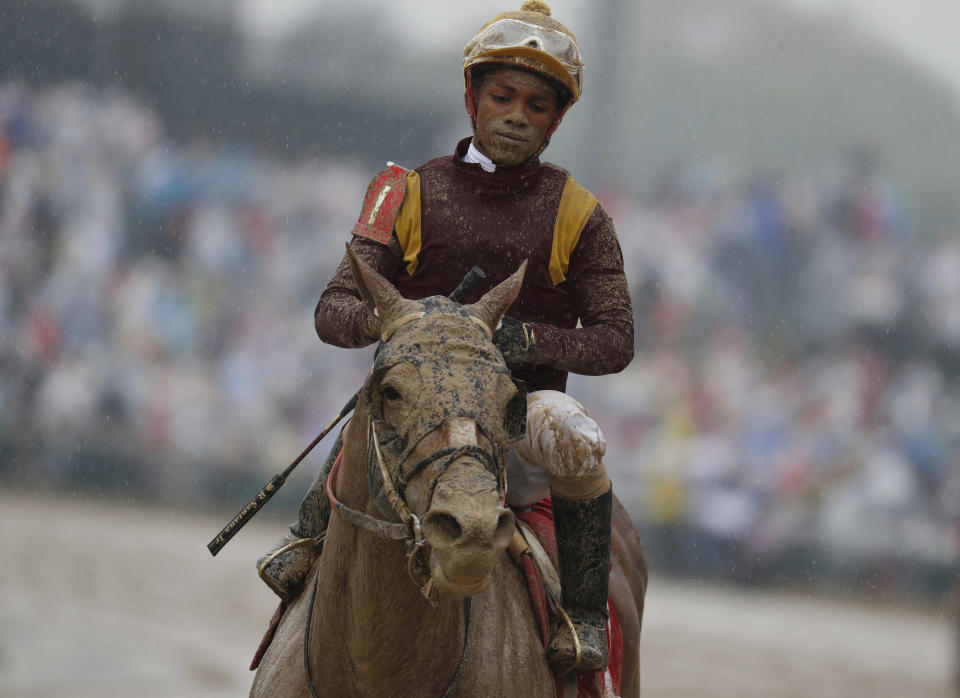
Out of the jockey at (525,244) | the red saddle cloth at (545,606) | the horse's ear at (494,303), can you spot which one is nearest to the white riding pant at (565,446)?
the jockey at (525,244)

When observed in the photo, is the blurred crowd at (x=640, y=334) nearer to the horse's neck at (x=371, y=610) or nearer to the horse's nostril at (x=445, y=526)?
the horse's neck at (x=371, y=610)

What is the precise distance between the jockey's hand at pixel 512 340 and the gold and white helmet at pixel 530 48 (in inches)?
29.1

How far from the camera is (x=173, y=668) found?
25.5ft

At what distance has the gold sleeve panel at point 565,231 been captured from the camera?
2.93 m

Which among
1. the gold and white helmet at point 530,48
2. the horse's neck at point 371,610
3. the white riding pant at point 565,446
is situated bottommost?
the horse's neck at point 371,610

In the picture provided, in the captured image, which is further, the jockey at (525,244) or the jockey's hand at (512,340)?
the jockey at (525,244)

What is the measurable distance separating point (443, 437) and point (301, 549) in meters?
0.97

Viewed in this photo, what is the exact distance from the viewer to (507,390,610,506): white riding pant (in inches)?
103

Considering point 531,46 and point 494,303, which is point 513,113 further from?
point 494,303

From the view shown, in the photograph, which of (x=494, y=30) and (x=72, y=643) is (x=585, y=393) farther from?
(x=494, y=30)

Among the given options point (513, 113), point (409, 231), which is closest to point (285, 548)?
point (409, 231)

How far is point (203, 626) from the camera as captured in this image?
8570 millimetres

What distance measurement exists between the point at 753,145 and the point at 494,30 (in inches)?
408

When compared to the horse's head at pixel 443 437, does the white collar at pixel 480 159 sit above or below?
above
